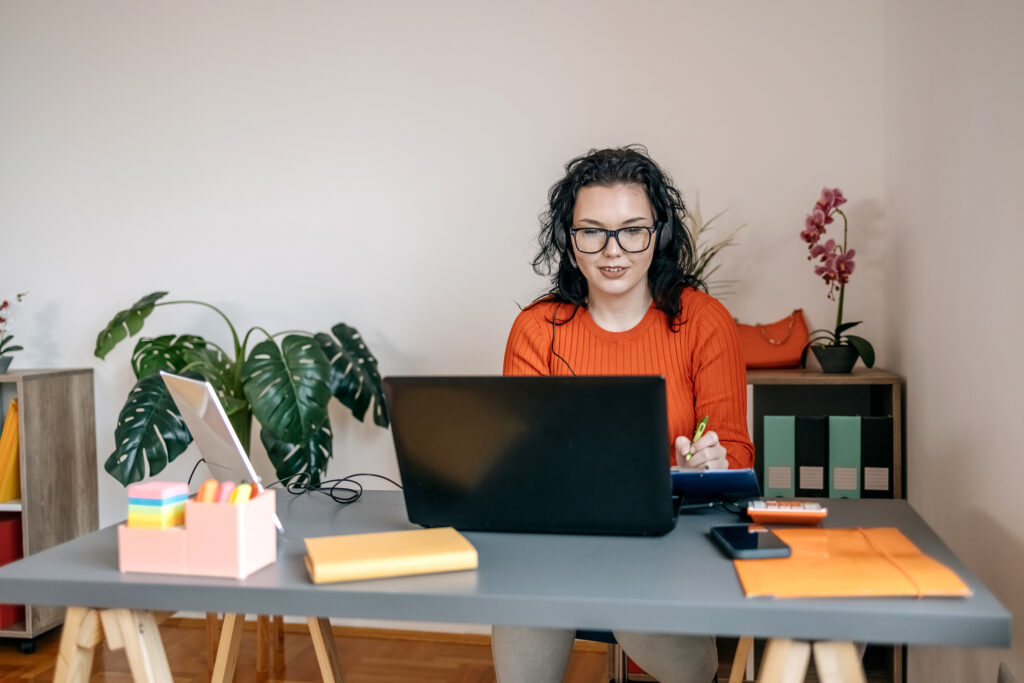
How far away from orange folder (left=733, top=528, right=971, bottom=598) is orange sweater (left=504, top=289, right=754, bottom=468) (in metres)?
0.60

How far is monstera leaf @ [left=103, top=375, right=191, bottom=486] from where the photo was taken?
94.7 inches

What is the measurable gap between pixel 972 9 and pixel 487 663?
2.14 metres

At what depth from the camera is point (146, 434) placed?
2434 millimetres

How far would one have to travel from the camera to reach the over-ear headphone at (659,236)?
1870 millimetres

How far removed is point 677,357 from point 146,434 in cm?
151

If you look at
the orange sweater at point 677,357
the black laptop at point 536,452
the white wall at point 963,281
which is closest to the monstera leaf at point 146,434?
the orange sweater at point 677,357

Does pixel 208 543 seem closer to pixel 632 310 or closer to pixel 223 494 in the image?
pixel 223 494

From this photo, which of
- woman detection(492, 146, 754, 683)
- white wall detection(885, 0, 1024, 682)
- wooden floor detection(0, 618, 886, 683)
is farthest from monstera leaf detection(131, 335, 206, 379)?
white wall detection(885, 0, 1024, 682)

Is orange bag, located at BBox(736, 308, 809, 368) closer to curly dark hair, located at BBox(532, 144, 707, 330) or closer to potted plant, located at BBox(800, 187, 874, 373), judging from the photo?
potted plant, located at BBox(800, 187, 874, 373)

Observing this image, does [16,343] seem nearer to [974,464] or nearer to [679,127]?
[679,127]

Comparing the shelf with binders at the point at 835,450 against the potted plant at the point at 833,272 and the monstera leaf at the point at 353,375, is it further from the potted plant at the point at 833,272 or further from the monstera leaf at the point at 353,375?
the monstera leaf at the point at 353,375

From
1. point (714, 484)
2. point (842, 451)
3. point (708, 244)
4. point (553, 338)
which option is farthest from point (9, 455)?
point (842, 451)

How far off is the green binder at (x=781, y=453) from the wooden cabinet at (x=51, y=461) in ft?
7.26

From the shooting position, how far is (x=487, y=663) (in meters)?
2.67
